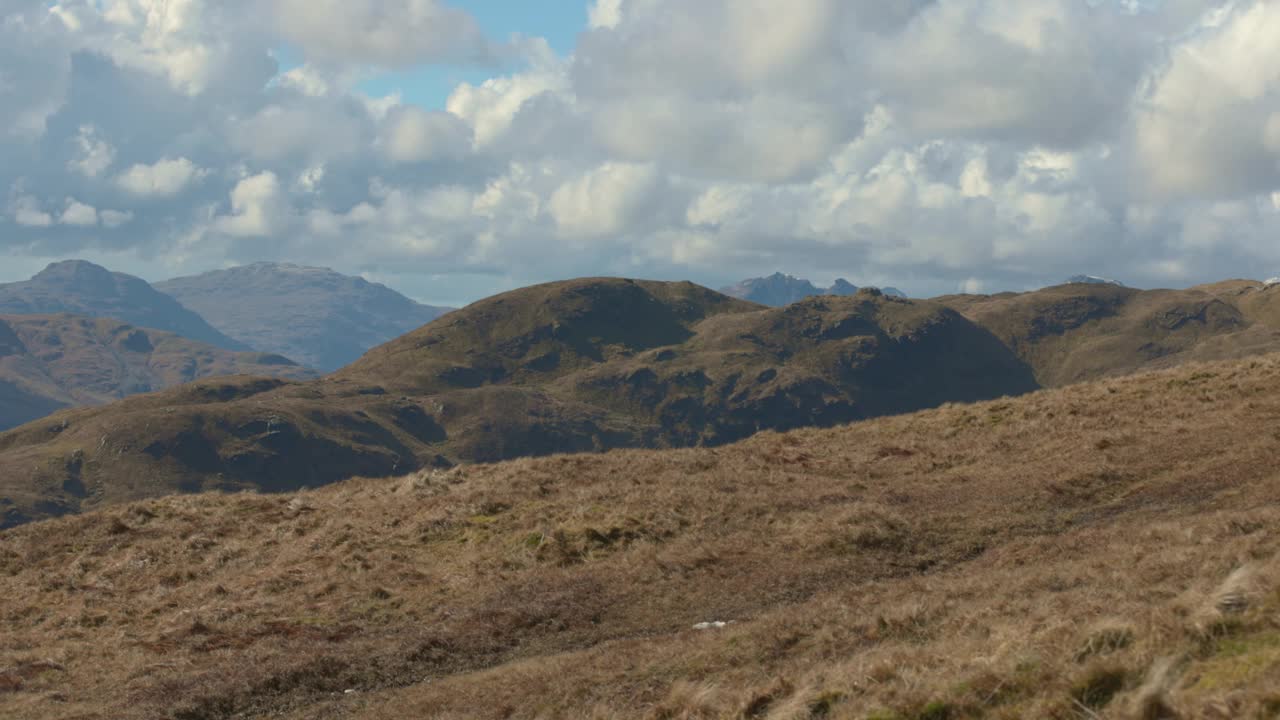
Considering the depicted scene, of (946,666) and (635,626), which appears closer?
(946,666)

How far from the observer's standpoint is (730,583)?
27.2 meters

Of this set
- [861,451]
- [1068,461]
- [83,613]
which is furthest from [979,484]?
[83,613]

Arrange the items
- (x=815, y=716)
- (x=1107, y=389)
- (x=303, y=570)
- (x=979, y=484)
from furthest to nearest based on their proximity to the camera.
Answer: (x=1107, y=389), (x=979, y=484), (x=303, y=570), (x=815, y=716)

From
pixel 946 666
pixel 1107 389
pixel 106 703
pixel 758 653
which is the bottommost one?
pixel 106 703

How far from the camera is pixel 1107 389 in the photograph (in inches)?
1913

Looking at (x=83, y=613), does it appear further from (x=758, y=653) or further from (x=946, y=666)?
(x=946, y=666)

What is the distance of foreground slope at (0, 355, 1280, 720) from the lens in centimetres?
1270

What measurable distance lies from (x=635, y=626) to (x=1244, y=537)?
547 inches

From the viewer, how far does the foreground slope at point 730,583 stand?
500 inches

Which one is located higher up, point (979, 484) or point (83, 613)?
point (979, 484)

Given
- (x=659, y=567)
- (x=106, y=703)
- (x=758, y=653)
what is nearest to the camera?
(x=758, y=653)

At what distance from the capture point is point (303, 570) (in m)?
32.6

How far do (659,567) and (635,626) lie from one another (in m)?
4.62

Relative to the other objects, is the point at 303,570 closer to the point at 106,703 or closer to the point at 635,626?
the point at 106,703
